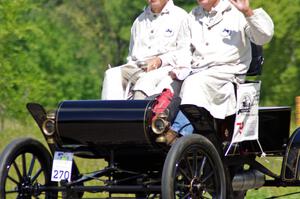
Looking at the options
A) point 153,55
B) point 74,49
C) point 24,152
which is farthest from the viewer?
point 74,49

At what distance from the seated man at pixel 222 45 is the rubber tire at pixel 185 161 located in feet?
1.25

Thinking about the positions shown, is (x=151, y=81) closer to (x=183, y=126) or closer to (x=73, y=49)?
(x=183, y=126)

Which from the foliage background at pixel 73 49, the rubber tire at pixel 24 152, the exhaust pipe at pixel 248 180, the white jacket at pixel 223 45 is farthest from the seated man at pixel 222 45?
the foliage background at pixel 73 49

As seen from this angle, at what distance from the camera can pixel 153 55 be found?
870cm

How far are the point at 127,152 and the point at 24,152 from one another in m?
0.89

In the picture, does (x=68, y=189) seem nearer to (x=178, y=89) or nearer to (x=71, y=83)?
(x=178, y=89)

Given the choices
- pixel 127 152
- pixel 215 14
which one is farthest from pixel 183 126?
pixel 215 14

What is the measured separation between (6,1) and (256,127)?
50.4 ft

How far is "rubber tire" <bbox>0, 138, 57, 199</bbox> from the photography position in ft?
26.2

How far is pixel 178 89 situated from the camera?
8.36m

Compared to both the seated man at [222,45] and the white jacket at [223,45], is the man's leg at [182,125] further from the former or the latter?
the white jacket at [223,45]

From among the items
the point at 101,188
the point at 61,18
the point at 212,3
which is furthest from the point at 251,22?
the point at 61,18

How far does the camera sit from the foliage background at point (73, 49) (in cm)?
2402

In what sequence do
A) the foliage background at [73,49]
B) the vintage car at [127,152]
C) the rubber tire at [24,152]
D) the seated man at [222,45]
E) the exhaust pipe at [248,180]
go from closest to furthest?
the vintage car at [127,152] → the rubber tire at [24,152] → the seated man at [222,45] → the exhaust pipe at [248,180] → the foliage background at [73,49]
